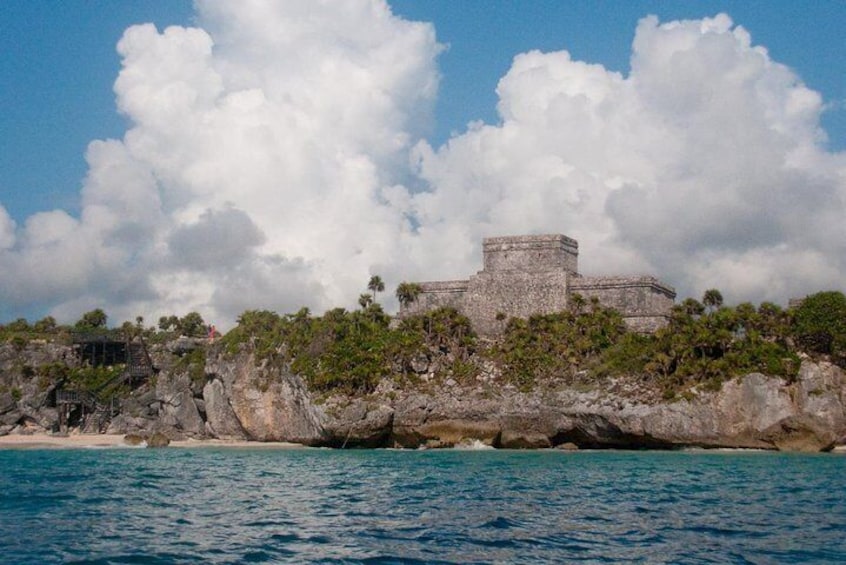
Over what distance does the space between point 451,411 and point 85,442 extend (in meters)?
26.8

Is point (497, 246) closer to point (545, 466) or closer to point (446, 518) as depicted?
point (545, 466)

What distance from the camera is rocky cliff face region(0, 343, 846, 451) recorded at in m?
55.8

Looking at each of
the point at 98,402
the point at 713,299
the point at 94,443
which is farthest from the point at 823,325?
the point at 98,402

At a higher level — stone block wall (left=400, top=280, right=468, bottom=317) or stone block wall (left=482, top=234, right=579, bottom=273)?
stone block wall (left=482, top=234, right=579, bottom=273)

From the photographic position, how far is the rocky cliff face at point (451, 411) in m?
55.8

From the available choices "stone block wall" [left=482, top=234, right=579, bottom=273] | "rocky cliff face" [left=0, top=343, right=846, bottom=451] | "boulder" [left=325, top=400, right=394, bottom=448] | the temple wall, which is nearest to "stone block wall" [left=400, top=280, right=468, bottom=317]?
the temple wall

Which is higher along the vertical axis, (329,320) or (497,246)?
(497,246)

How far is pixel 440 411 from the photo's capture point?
62.2 meters

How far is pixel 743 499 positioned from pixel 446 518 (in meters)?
9.47

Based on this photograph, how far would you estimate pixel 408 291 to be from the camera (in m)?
→ 72.8

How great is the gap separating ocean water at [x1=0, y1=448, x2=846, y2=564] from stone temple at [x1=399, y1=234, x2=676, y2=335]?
83.0ft

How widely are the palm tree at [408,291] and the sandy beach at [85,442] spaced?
1348 cm

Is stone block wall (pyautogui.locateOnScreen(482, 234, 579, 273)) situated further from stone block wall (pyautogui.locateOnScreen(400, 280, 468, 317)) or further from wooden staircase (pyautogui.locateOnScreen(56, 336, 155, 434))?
wooden staircase (pyautogui.locateOnScreen(56, 336, 155, 434))

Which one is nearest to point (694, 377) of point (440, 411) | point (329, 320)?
point (440, 411)
